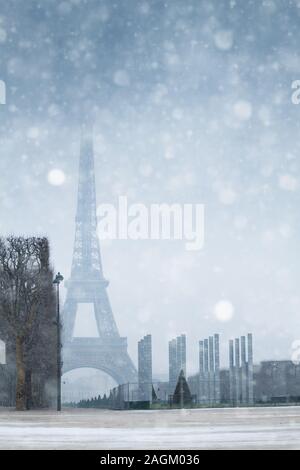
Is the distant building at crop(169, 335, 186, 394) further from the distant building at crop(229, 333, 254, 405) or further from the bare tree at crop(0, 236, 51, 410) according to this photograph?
the bare tree at crop(0, 236, 51, 410)

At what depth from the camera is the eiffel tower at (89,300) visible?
10264cm

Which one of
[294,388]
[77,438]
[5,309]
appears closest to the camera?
[77,438]

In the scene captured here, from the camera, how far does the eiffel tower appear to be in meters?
103

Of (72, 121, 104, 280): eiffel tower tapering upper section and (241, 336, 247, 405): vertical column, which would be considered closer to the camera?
(241, 336, 247, 405): vertical column

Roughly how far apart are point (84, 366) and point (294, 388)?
3640 centimetres

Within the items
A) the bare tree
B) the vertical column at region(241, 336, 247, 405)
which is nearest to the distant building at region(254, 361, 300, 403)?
the vertical column at region(241, 336, 247, 405)

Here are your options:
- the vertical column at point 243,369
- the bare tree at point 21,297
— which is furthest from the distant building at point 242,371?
the bare tree at point 21,297

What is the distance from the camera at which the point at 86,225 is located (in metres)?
126

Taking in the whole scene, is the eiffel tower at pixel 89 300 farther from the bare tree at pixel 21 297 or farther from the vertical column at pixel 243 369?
the bare tree at pixel 21 297

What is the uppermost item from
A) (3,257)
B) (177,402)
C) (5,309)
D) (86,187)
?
(86,187)

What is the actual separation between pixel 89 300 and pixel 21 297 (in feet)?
234
